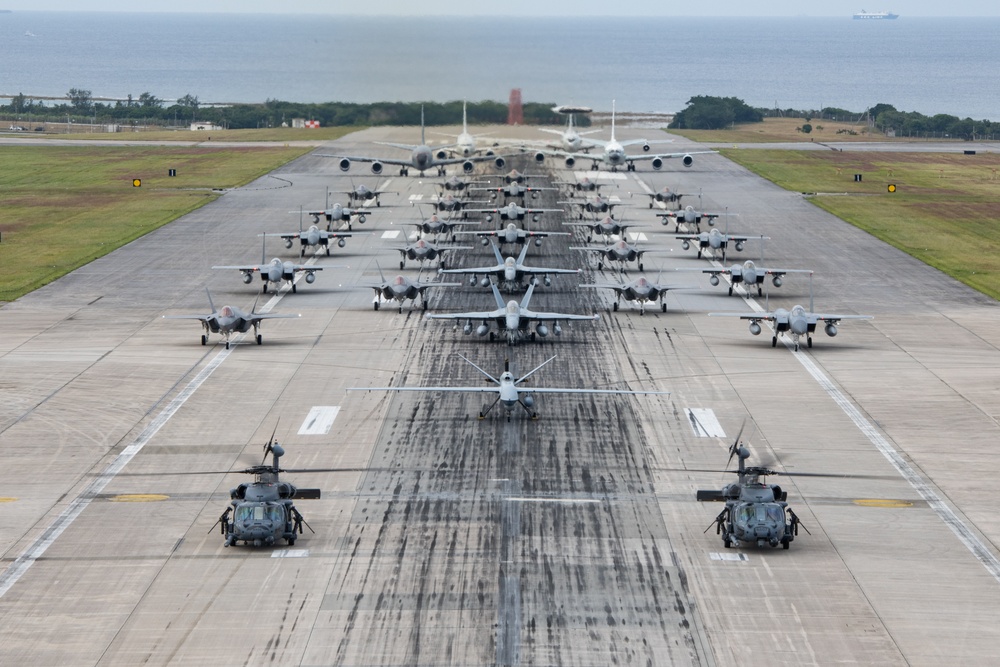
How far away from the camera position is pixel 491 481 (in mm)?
56344

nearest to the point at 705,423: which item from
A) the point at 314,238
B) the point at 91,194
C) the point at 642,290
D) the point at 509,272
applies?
the point at 642,290

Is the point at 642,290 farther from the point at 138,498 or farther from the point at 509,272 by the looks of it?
the point at 138,498

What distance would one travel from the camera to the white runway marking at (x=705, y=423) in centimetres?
6278

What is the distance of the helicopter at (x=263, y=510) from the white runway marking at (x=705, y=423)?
69.4 ft

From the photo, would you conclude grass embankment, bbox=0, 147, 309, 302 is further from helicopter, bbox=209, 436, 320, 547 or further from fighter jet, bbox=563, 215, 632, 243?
helicopter, bbox=209, 436, 320, 547

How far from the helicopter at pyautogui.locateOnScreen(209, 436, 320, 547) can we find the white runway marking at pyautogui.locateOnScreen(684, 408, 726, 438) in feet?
69.4

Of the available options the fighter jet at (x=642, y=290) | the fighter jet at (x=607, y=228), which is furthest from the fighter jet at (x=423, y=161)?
the fighter jet at (x=642, y=290)

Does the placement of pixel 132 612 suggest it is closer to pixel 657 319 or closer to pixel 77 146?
pixel 657 319

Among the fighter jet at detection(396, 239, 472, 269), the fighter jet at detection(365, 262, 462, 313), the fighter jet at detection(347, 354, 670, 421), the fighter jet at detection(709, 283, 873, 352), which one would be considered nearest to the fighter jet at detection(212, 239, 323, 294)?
the fighter jet at detection(365, 262, 462, 313)

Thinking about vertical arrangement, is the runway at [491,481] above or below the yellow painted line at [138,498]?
above

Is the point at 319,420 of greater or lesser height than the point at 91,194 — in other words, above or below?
below

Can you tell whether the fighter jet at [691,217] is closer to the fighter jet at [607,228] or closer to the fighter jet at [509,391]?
the fighter jet at [607,228]

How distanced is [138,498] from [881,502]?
2959 cm

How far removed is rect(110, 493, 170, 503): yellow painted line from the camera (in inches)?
2115
